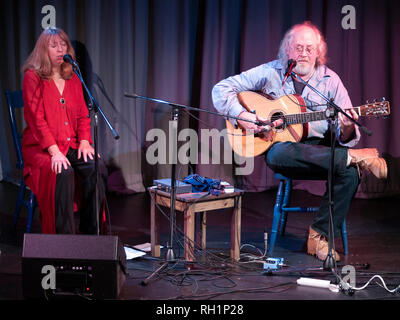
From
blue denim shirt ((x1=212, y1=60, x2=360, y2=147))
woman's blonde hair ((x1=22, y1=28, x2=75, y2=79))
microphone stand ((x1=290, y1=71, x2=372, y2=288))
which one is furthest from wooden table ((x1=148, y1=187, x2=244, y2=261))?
woman's blonde hair ((x1=22, y1=28, x2=75, y2=79))

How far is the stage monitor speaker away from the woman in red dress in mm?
724

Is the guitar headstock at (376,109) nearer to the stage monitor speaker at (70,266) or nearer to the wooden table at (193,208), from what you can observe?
the wooden table at (193,208)

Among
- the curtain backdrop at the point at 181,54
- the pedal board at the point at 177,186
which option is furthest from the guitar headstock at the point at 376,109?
the curtain backdrop at the point at 181,54

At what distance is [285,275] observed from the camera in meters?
3.33

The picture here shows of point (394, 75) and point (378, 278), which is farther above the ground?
point (394, 75)

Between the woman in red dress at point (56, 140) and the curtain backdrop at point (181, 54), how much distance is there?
1.52 metres

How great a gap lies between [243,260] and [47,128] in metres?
1.66

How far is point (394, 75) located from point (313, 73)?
1.88 m

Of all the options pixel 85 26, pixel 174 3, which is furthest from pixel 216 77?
pixel 85 26

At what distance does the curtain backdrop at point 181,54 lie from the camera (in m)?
5.41

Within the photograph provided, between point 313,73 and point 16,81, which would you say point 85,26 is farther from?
point 313,73

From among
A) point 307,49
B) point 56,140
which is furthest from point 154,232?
point 307,49

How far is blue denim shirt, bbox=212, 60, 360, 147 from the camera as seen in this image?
13.0 feet
